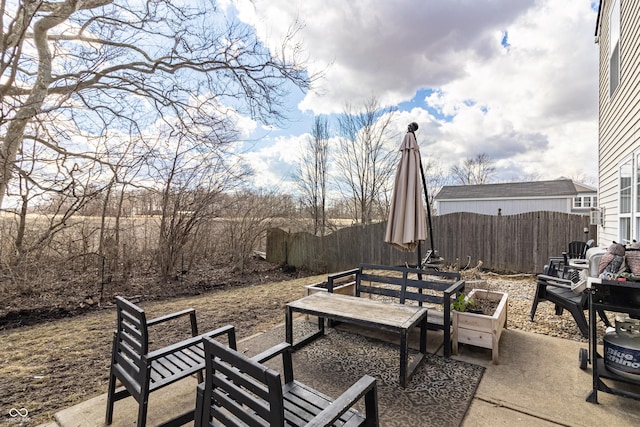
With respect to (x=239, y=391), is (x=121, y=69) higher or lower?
higher

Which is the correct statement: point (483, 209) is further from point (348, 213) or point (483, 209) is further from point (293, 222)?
point (293, 222)

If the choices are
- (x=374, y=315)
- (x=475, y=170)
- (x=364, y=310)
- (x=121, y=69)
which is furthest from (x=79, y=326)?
(x=475, y=170)

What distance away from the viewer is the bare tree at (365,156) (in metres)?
13.7

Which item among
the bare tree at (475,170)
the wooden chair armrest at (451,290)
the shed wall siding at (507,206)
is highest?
the bare tree at (475,170)

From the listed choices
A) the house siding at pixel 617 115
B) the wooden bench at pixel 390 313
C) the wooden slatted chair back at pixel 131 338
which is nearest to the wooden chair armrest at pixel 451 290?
the wooden bench at pixel 390 313

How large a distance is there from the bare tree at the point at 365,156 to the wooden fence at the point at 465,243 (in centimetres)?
430

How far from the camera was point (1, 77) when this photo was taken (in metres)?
4.57

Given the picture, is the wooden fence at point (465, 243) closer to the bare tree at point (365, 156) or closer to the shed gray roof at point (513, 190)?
the bare tree at point (365, 156)

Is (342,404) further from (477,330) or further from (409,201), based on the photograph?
(409,201)

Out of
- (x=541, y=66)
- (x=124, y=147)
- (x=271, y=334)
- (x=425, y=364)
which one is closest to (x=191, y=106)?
(x=124, y=147)

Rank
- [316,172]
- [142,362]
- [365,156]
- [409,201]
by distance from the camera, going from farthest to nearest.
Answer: [365,156] < [316,172] < [409,201] < [142,362]

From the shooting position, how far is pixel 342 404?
1.29 meters

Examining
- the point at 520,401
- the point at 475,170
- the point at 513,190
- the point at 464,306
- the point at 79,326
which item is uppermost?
the point at 475,170

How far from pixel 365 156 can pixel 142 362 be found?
1307 centimetres
